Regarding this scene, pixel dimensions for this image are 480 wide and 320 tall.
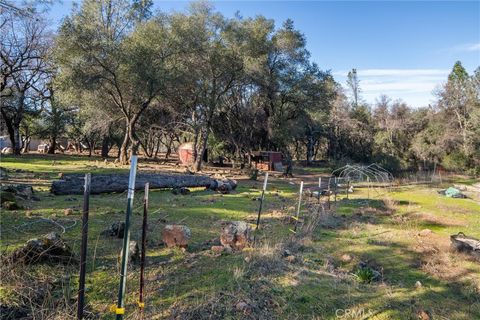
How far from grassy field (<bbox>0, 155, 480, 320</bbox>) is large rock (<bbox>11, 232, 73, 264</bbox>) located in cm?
14

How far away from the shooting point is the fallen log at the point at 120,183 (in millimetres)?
10648

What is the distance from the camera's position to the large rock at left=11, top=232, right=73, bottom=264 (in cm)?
432

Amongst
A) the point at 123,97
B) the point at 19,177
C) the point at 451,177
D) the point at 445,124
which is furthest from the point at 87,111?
the point at 445,124

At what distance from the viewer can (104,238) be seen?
6.01 metres

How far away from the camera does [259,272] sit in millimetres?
4965

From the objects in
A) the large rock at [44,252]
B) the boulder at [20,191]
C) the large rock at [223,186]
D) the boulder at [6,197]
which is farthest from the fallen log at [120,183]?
the large rock at [44,252]

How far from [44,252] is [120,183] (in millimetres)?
7911

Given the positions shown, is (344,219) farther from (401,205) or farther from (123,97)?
(123,97)

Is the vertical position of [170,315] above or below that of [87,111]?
below

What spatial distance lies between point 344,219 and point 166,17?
17855 mm

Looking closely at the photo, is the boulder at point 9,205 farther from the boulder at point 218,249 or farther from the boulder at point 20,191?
the boulder at point 218,249

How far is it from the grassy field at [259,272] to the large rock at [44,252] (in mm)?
140

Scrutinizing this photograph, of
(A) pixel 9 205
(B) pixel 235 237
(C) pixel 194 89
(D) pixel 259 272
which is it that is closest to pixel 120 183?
(A) pixel 9 205

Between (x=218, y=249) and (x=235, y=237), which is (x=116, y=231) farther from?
(x=235, y=237)
